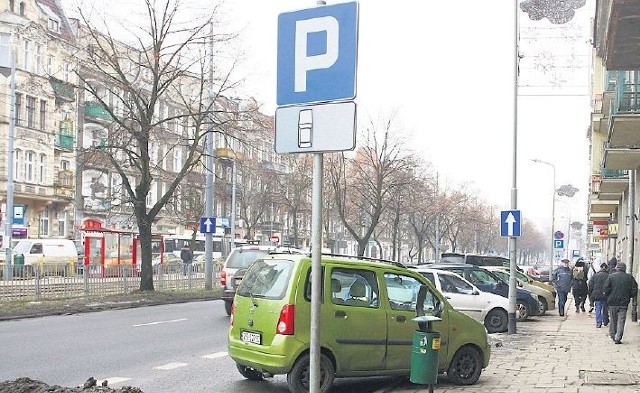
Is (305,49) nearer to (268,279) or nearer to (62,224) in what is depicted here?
(268,279)

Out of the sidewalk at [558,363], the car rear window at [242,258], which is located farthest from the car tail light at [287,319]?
the car rear window at [242,258]

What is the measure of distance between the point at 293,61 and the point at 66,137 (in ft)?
157

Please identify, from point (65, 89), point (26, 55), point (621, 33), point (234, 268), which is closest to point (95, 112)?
point (26, 55)

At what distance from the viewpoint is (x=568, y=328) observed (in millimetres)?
20812

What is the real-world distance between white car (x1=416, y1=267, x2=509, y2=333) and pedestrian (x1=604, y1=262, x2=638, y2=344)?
2.86m

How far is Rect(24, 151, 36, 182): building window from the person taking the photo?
4601 cm

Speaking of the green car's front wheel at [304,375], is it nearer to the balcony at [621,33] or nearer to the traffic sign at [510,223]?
the balcony at [621,33]

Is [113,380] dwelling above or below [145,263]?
below

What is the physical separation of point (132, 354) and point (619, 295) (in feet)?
32.9

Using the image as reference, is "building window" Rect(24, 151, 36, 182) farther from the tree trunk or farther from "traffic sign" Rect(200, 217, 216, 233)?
the tree trunk

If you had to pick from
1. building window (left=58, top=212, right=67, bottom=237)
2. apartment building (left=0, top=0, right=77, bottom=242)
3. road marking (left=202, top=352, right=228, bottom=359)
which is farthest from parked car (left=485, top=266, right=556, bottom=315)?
building window (left=58, top=212, right=67, bottom=237)

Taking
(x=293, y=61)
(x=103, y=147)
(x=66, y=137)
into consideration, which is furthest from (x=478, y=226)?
(x=293, y=61)

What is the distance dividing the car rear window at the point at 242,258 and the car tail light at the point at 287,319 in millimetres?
12188

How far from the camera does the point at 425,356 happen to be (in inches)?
338
